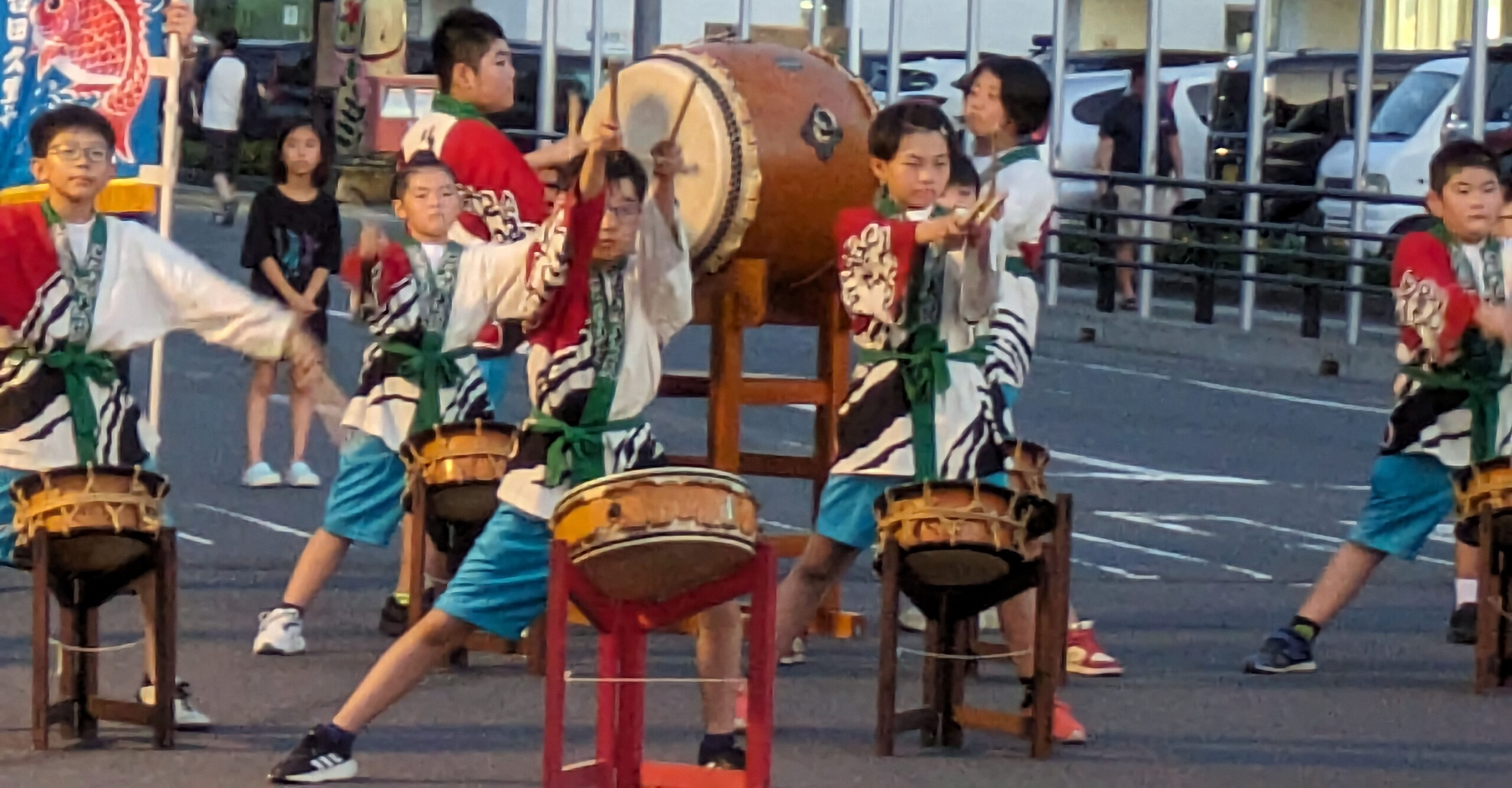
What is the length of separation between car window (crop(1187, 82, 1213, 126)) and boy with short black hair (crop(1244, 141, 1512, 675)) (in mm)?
15785

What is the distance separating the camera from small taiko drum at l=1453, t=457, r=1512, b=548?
7.58 meters

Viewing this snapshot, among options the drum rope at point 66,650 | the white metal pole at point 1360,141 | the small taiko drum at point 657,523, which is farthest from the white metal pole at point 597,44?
the small taiko drum at point 657,523

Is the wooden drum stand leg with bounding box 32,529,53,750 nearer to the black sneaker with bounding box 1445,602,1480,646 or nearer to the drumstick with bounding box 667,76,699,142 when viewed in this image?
the drumstick with bounding box 667,76,699,142

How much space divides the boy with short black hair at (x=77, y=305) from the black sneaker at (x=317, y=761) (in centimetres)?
54

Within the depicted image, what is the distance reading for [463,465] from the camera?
294 inches

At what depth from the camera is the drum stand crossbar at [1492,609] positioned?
25.0ft

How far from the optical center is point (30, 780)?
20.7 feet

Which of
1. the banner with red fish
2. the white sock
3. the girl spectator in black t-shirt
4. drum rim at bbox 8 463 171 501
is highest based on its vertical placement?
the banner with red fish

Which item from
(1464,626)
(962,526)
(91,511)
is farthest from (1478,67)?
(91,511)

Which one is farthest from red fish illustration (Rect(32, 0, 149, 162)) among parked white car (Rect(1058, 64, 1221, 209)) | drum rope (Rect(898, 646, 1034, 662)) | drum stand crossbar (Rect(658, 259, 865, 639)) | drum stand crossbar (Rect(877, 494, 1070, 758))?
parked white car (Rect(1058, 64, 1221, 209))

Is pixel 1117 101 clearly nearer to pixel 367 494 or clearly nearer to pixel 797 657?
pixel 797 657

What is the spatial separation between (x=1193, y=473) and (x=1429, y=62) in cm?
946

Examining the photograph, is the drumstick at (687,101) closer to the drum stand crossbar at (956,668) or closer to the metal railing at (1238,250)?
the drum stand crossbar at (956,668)

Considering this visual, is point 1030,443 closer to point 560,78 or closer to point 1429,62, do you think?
point 1429,62
